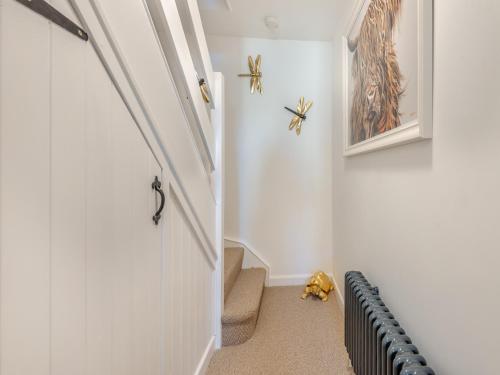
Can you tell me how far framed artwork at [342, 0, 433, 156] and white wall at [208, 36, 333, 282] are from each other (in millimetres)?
751

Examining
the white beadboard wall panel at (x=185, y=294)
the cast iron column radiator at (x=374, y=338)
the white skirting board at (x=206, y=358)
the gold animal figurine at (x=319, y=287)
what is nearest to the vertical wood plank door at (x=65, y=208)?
the white beadboard wall panel at (x=185, y=294)

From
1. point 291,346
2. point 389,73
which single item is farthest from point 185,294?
point 389,73

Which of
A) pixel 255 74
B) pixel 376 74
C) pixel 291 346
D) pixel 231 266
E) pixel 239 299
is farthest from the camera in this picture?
pixel 255 74

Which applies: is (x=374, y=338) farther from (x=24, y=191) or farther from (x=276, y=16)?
(x=276, y=16)

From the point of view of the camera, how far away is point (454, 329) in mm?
784

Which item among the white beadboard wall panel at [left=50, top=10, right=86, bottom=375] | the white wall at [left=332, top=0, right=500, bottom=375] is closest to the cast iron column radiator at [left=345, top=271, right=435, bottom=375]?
the white wall at [left=332, top=0, right=500, bottom=375]

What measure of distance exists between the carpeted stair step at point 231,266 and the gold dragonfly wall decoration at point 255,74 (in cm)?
158

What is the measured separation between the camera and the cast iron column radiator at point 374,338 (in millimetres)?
848

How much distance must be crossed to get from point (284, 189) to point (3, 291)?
2354mm

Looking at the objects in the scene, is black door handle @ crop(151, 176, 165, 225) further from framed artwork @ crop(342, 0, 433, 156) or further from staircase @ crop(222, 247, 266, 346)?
staircase @ crop(222, 247, 266, 346)

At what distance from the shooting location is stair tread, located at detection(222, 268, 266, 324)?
1772 millimetres

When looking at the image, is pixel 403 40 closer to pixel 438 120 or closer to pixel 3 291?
pixel 438 120

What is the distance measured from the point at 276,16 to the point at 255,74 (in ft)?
1.67

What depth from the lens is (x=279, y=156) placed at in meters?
2.65
